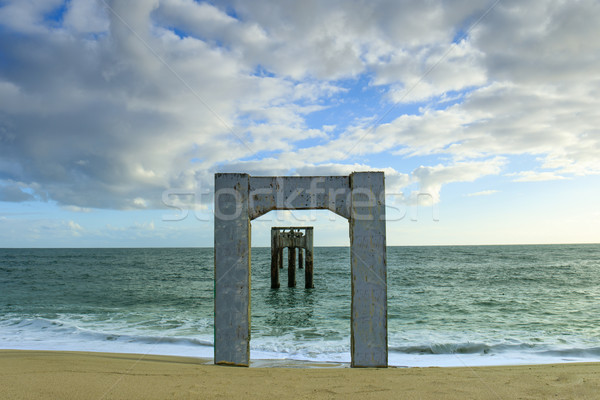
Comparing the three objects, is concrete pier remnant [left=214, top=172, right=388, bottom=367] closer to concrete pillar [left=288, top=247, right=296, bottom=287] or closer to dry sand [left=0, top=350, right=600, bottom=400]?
dry sand [left=0, top=350, right=600, bottom=400]

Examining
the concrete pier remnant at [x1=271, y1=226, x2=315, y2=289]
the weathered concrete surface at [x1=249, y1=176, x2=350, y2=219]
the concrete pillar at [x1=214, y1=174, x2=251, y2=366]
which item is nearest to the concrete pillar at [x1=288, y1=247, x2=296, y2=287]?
the concrete pier remnant at [x1=271, y1=226, x2=315, y2=289]

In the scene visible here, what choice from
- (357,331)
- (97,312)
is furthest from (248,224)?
(97,312)

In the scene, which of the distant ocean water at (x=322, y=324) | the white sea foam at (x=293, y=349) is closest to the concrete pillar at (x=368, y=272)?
the white sea foam at (x=293, y=349)

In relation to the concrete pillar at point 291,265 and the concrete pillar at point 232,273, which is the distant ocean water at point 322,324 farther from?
the concrete pillar at point 232,273

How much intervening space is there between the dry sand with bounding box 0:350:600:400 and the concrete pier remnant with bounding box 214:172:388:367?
1.13ft

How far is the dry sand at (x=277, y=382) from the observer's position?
3.79 meters

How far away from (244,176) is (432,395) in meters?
3.58

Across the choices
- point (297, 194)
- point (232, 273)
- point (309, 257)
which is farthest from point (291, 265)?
point (297, 194)

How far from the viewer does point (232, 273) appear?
5301mm

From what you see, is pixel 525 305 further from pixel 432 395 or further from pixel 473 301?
pixel 432 395

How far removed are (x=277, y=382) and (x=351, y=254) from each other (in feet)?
6.38

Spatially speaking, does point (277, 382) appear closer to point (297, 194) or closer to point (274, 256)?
point (297, 194)

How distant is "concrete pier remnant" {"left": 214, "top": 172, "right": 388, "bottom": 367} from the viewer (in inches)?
207

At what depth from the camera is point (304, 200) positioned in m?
5.36
